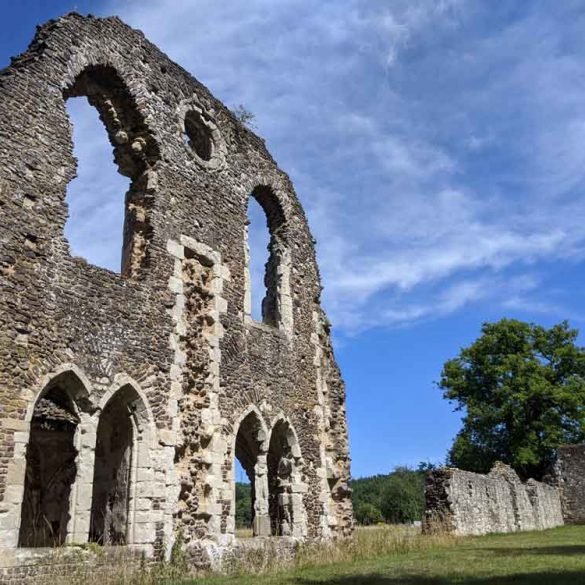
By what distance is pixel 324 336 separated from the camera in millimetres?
15375

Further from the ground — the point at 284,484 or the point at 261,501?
the point at 284,484

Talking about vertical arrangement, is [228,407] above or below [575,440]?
A: below

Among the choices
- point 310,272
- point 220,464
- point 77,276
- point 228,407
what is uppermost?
point 310,272

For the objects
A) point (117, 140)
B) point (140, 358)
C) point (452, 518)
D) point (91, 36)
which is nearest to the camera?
point (140, 358)

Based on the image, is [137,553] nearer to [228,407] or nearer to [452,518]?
[228,407]

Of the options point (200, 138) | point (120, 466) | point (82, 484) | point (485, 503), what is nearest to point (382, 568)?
point (120, 466)

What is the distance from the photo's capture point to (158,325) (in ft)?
35.3

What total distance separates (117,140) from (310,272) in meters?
5.47

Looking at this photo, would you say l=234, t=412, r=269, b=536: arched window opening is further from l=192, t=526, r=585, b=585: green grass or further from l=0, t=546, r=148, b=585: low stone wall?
l=0, t=546, r=148, b=585: low stone wall

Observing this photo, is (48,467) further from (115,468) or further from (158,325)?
(158,325)

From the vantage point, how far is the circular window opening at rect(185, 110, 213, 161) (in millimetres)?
13523

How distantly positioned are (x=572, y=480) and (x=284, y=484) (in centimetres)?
2170

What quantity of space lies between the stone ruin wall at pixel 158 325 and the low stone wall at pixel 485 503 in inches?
190

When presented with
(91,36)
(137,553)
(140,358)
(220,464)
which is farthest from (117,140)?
(137,553)
